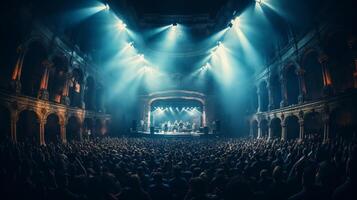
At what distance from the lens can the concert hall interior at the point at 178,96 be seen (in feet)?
19.0

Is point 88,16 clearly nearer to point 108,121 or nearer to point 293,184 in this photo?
point 108,121

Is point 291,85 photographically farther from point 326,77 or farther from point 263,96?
point 326,77

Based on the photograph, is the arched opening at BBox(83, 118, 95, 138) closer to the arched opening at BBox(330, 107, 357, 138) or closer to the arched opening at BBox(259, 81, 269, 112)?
the arched opening at BBox(259, 81, 269, 112)

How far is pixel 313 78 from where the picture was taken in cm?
2095

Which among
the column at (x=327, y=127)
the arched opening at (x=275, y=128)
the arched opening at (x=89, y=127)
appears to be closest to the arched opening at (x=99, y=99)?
the arched opening at (x=89, y=127)

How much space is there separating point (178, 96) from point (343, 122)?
24.9 m

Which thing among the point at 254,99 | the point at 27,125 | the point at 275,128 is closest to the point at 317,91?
the point at 275,128

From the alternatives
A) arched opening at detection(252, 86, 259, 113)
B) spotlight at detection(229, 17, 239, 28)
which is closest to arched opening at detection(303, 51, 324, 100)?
spotlight at detection(229, 17, 239, 28)

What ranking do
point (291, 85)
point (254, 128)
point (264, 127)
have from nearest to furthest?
1. point (291, 85)
2. point (264, 127)
3. point (254, 128)

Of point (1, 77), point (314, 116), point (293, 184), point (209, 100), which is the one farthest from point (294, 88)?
point (1, 77)

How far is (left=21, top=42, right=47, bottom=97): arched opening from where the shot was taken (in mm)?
18633

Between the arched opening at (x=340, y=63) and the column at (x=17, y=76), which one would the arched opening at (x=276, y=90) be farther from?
the column at (x=17, y=76)

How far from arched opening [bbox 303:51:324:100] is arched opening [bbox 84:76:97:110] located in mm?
24389

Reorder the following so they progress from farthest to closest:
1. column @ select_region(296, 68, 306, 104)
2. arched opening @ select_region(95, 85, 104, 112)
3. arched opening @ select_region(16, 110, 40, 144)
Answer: arched opening @ select_region(95, 85, 104, 112) → column @ select_region(296, 68, 306, 104) → arched opening @ select_region(16, 110, 40, 144)
